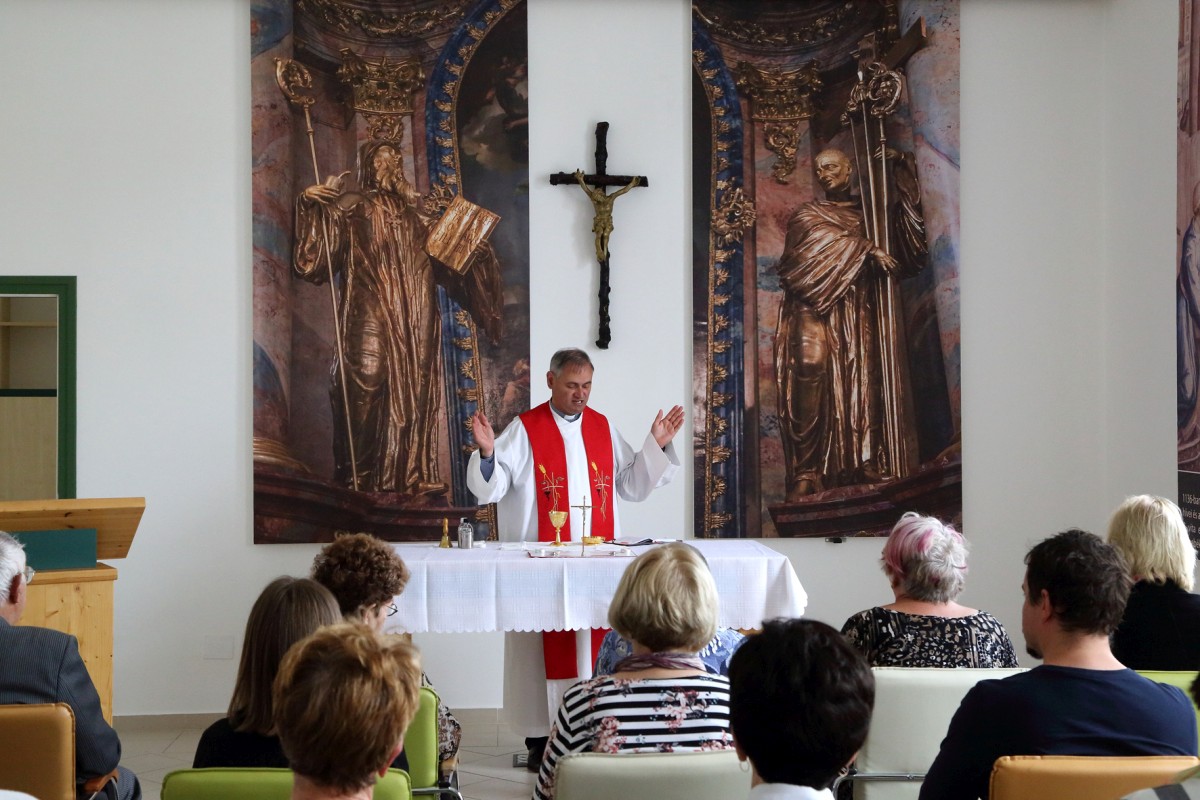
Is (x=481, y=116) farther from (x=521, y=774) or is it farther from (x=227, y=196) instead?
(x=521, y=774)

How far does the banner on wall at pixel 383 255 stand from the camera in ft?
20.9

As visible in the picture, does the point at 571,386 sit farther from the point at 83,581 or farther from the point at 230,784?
the point at 230,784

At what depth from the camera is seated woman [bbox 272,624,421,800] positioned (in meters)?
1.71

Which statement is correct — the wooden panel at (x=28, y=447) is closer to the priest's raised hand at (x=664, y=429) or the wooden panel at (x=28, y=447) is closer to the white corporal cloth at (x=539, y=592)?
the white corporal cloth at (x=539, y=592)

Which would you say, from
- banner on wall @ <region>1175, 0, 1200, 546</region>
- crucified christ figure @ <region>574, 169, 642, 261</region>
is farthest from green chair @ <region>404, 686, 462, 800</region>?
banner on wall @ <region>1175, 0, 1200, 546</region>

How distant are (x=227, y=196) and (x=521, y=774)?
3341 millimetres

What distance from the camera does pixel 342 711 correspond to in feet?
5.61

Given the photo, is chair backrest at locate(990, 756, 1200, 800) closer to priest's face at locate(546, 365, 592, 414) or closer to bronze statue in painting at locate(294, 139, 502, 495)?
priest's face at locate(546, 365, 592, 414)

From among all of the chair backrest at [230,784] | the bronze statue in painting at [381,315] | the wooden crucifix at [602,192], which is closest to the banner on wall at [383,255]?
the bronze statue in painting at [381,315]

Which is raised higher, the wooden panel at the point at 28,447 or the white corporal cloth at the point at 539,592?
the wooden panel at the point at 28,447

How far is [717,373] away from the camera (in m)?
6.57

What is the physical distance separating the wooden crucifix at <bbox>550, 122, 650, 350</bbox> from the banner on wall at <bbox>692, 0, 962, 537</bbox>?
0.46 m

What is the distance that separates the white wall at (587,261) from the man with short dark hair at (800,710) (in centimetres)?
473

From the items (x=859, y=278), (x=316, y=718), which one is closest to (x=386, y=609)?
(x=316, y=718)
